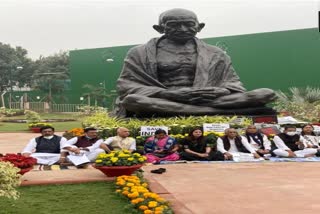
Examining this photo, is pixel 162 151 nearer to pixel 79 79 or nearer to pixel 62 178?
pixel 62 178

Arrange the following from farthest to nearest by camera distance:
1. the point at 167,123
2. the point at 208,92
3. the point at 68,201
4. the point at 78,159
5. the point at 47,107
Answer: the point at 47,107, the point at 208,92, the point at 167,123, the point at 78,159, the point at 68,201

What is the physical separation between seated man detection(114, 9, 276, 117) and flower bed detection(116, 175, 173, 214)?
509 cm

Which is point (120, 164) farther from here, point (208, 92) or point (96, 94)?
point (96, 94)

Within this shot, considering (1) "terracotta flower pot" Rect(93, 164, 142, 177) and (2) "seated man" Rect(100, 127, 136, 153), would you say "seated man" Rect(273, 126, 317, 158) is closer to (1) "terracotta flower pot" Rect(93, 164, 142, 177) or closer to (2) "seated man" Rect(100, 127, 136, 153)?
(2) "seated man" Rect(100, 127, 136, 153)

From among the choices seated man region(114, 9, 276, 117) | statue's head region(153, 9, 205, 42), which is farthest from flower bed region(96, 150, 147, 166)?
statue's head region(153, 9, 205, 42)

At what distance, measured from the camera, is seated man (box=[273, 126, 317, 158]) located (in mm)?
8789

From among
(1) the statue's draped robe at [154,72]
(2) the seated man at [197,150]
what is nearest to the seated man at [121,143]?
(2) the seated man at [197,150]

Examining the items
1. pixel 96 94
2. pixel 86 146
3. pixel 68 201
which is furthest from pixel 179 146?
pixel 96 94

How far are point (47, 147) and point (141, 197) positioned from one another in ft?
12.2

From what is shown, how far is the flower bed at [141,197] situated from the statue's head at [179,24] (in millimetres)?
6771

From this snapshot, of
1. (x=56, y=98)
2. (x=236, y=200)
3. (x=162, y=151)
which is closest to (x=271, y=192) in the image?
(x=236, y=200)

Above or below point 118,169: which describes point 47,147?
above

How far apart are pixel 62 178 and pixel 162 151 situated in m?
2.39

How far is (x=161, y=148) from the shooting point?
8539mm
